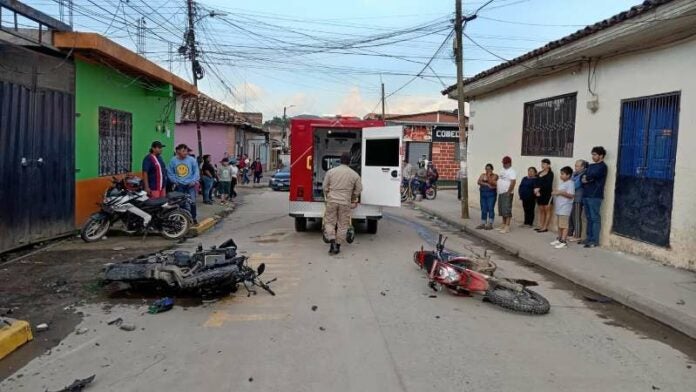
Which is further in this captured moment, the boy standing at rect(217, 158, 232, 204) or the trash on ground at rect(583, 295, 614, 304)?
the boy standing at rect(217, 158, 232, 204)

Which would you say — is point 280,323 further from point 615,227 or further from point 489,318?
point 615,227

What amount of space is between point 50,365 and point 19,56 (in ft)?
20.1

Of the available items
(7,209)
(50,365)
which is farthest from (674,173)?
(7,209)

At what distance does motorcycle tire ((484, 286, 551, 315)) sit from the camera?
20.1 feet

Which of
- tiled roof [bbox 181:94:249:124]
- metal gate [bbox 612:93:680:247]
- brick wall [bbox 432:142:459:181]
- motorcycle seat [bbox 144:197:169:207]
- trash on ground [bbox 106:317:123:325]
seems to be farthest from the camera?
tiled roof [bbox 181:94:249:124]

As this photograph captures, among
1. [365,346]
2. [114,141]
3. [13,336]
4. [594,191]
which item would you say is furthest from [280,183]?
[365,346]

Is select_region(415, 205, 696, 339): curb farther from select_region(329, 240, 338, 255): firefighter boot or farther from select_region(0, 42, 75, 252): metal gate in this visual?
select_region(0, 42, 75, 252): metal gate

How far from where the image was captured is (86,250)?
9242 millimetres

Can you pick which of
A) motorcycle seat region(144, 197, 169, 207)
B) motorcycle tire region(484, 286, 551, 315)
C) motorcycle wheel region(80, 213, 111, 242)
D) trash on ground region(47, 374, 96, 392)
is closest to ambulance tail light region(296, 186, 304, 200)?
motorcycle seat region(144, 197, 169, 207)

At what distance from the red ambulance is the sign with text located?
1997 cm

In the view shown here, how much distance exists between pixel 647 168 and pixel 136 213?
8790 millimetres

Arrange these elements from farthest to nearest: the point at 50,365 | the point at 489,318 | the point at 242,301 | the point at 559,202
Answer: the point at 559,202, the point at 242,301, the point at 489,318, the point at 50,365

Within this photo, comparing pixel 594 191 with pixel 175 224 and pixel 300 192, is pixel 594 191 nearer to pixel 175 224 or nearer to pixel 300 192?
pixel 300 192

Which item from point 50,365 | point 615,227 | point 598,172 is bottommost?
point 50,365
